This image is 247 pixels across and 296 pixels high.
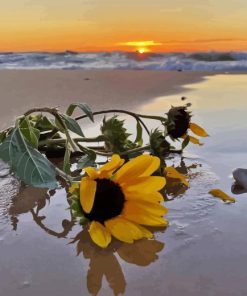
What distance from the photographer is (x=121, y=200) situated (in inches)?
43.4

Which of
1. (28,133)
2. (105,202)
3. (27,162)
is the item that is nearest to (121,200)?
(105,202)

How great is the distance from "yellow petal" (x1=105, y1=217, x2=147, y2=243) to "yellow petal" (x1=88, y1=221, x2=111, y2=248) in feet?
0.03

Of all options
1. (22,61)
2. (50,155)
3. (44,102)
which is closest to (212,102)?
(44,102)

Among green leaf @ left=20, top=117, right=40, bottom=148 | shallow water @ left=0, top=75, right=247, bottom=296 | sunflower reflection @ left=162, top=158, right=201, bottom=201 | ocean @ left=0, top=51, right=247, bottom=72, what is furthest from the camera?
ocean @ left=0, top=51, right=247, bottom=72

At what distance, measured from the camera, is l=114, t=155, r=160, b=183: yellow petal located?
1098mm

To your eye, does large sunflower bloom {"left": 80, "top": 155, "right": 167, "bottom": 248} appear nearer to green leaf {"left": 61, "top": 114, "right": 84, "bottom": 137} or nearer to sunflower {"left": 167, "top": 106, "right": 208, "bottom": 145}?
green leaf {"left": 61, "top": 114, "right": 84, "bottom": 137}

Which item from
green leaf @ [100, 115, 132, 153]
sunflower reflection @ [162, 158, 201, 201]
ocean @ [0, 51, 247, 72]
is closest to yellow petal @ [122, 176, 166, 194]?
sunflower reflection @ [162, 158, 201, 201]

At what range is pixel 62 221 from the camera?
1276 mm

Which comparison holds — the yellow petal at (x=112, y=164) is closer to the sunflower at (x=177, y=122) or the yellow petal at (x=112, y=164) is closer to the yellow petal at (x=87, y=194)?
the yellow petal at (x=87, y=194)

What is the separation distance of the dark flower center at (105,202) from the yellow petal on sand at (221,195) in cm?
41

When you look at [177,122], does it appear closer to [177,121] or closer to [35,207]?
[177,121]

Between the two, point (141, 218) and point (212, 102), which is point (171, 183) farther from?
point (212, 102)

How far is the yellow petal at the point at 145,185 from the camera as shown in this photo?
1113 millimetres

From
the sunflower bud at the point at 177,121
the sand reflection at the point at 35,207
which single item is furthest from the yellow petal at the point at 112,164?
the sunflower bud at the point at 177,121
